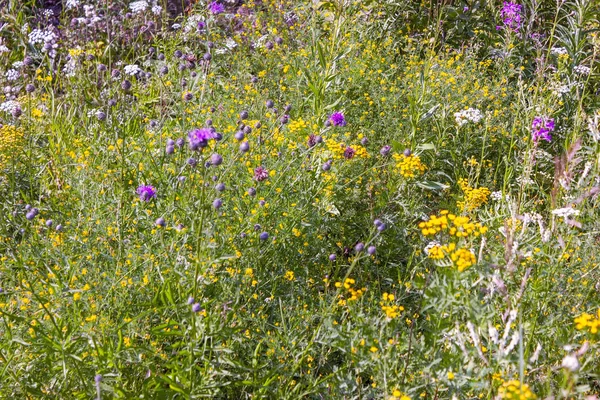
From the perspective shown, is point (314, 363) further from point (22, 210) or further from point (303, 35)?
point (303, 35)

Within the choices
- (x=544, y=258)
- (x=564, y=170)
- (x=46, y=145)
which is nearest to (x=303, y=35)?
(x=46, y=145)

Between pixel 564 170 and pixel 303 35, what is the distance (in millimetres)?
3109

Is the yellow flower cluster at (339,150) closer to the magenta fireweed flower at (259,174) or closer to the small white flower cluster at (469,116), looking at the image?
the magenta fireweed flower at (259,174)

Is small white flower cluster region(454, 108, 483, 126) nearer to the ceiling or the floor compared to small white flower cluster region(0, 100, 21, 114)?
nearer to the floor

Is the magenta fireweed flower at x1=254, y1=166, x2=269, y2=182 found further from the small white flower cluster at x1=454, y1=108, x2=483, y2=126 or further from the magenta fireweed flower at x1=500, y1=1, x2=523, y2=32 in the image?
the magenta fireweed flower at x1=500, y1=1, x2=523, y2=32

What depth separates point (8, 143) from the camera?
A: 9.60ft

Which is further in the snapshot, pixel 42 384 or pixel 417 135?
pixel 417 135

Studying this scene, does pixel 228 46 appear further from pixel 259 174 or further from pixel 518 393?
pixel 518 393

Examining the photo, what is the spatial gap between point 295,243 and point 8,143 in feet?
4.53

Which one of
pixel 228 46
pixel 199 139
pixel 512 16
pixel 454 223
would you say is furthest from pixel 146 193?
pixel 512 16

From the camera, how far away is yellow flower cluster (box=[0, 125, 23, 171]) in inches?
115

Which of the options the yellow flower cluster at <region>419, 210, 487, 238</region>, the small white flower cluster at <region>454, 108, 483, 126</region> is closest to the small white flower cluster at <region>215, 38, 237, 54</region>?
the small white flower cluster at <region>454, 108, 483, 126</region>

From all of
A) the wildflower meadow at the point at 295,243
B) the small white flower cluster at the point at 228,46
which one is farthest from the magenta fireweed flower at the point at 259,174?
the small white flower cluster at the point at 228,46

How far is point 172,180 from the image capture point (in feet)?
8.86
